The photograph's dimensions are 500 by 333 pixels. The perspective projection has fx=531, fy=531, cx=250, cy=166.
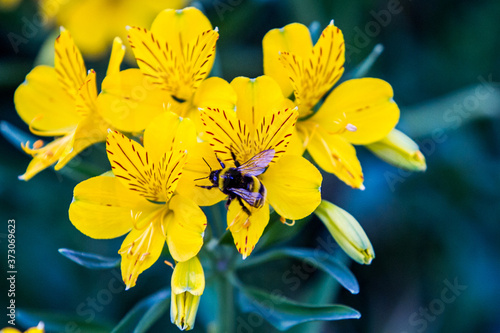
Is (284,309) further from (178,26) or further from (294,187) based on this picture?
(178,26)

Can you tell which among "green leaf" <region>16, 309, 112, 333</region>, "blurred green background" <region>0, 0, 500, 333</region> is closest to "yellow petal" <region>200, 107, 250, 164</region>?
"green leaf" <region>16, 309, 112, 333</region>

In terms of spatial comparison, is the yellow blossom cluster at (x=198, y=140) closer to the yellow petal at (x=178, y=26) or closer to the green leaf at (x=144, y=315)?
the yellow petal at (x=178, y=26)

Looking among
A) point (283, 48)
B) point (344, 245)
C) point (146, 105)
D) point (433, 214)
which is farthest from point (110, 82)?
point (433, 214)

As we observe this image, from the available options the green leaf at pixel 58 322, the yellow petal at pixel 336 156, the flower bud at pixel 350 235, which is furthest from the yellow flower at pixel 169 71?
the green leaf at pixel 58 322

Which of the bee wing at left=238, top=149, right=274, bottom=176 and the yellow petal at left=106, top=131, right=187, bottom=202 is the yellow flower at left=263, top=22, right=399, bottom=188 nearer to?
the bee wing at left=238, top=149, right=274, bottom=176

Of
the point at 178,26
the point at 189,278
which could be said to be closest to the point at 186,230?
the point at 189,278

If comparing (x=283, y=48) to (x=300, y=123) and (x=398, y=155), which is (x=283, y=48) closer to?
(x=300, y=123)
